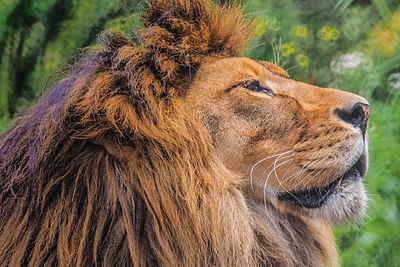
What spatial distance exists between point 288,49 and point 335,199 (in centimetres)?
246

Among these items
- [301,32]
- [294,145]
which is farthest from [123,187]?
[301,32]

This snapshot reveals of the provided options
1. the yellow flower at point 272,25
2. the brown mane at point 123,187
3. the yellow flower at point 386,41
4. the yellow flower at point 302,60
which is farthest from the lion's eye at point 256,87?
the yellow flower at point 386,41

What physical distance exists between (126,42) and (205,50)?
27 cm

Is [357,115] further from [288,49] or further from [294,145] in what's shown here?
[288,49]

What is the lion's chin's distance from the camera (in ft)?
8.22

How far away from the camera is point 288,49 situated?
487cm

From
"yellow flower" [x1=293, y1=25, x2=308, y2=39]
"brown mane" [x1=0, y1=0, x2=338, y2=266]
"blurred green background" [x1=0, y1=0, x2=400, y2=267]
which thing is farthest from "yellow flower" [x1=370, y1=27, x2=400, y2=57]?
"brown mane" [x1=0, y1=0, x2=338, y2=266]

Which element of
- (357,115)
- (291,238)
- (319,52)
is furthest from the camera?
(319,52)

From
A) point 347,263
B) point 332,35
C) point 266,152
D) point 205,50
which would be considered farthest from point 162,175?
point 332,35

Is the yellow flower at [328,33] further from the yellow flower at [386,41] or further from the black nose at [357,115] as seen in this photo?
the black nose at [357,115]

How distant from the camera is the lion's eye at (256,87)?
264cm

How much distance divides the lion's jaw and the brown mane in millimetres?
68

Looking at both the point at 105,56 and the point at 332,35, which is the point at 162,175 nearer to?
the point at 105,56

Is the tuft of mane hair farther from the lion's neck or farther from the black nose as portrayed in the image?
the black nose
